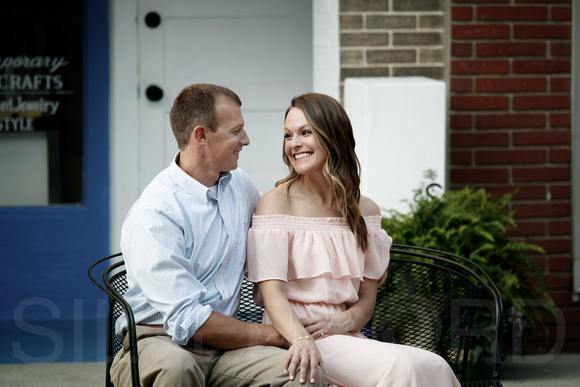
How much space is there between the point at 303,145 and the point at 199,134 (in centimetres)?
37

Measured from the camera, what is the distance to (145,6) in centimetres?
501

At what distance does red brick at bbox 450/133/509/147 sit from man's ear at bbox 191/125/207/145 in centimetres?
231

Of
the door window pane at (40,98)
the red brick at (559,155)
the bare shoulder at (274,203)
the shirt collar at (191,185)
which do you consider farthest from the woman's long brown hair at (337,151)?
the door window pane at (40,98)

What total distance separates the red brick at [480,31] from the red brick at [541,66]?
188 millimetres

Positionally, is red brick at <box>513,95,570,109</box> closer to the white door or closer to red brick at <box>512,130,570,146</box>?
red brick at <box>512,130,570,146</box>

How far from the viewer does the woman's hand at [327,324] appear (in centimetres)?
268

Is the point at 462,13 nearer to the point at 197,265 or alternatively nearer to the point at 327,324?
the point at 327,324

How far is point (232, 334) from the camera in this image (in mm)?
2559

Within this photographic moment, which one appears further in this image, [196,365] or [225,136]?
[225,136]

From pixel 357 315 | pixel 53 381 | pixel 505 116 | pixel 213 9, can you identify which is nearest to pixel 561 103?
pixel 505 116

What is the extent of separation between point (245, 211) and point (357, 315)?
0.55 meters

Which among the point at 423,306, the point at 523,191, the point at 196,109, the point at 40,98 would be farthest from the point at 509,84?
the point at 40,98

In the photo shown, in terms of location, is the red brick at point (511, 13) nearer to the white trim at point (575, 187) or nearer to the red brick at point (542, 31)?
the red brick at point (542, 31)

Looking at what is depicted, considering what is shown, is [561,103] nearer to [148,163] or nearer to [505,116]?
[505,116]
